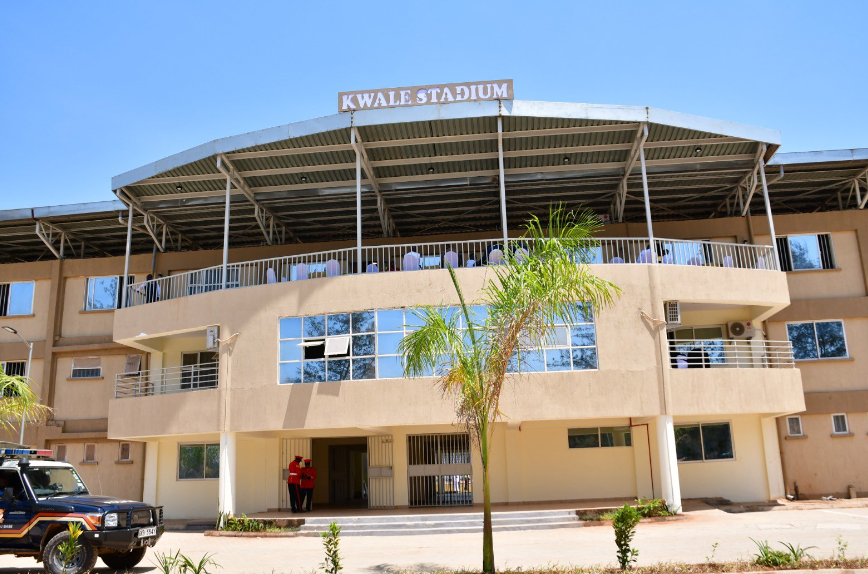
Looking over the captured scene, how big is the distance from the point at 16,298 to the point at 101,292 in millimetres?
3207

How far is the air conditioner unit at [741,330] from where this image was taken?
22031 mm

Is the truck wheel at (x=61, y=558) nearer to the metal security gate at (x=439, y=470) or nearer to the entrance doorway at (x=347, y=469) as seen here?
the entrance doorway at (x=347, y=469)

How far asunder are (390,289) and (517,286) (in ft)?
27.0

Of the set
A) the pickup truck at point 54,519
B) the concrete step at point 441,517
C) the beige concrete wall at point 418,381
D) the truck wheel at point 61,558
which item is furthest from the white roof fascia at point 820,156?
the truck wheel at point 61,558

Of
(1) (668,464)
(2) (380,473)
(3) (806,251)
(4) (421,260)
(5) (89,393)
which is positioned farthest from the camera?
(5) (89,393)

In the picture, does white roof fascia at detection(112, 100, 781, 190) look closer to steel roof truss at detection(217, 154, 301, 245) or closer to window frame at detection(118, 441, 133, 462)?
steel roof truss at detection(217, 154, 301, 245)

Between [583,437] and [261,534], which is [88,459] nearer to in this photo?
[261,534]

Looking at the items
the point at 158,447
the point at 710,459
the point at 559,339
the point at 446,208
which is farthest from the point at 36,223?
the point at 710,459

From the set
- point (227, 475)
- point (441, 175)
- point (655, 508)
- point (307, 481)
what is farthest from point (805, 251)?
point (227, 475)

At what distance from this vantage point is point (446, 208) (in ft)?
82.8

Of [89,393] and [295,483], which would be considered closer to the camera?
[295,483]

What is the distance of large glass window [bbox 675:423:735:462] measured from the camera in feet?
72.2

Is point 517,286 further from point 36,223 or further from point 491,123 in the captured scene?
point 36,223

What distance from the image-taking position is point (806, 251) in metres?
23.8
